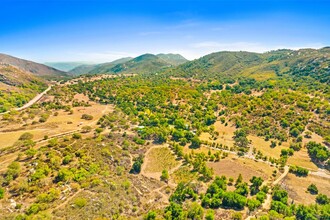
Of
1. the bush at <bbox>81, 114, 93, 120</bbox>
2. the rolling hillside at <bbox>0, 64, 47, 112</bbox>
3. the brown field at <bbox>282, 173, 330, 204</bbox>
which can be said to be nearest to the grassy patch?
the brown field at <bbox>282, 173, 330, 204</bbox>

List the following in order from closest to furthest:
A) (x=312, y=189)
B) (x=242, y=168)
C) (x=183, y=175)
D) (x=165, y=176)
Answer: (x=312, y=189) → (x=165, y=176) → (x=183, y=175) → (x=242, y=168)

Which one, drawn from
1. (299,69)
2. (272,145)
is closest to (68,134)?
(272,145)

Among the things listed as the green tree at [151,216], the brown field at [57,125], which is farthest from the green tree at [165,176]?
the brown field at [57,125]

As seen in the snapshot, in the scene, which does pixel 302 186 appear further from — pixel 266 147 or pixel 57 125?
pixel 57 125

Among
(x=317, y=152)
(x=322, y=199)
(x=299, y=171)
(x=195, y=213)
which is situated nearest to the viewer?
(x=195, y=213)

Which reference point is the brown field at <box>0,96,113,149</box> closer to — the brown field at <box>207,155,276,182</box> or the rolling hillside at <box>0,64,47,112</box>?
the rolling hillside at <box>0,64,47,112</box>

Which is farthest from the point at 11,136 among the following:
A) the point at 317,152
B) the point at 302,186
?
the point at 317,152

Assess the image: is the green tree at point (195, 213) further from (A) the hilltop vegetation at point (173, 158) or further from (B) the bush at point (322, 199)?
(B) the bush at point (322, 199)
